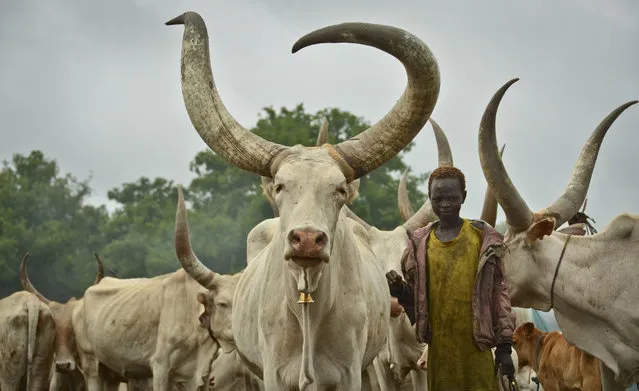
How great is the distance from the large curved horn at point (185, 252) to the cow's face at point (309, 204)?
5.23m

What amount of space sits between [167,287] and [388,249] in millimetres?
4699

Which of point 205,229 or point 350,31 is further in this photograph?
point 205,229

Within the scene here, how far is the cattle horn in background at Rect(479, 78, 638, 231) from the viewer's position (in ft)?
26.7

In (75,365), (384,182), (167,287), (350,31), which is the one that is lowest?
(75,365)

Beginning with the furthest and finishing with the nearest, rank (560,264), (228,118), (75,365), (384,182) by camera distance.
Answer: (384,182) < (75,365) < (560,264) < (228,118)

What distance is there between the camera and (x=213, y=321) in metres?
12.1

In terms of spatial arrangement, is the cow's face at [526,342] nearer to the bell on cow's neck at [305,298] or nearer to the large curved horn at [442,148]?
the large curved horn at [442,148]

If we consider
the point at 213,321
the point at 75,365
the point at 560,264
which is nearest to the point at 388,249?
the point at 560,264

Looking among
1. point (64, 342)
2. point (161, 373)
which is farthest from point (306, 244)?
point (64, 342)

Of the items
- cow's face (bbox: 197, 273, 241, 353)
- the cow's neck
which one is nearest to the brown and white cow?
cow's face (bbox: 197, 273, 241, 353)

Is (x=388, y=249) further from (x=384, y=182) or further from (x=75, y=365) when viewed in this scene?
(x=384, y=182)

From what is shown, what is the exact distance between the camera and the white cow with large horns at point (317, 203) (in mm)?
6133

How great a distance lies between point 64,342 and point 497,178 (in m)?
9.79

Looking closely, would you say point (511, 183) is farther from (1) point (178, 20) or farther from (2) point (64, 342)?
(2) point (64, 342)
